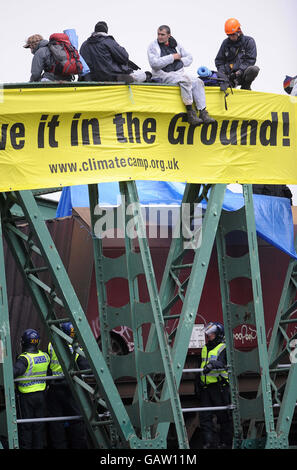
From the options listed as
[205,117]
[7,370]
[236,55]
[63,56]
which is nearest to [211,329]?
[205,117]

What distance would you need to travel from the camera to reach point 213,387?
587 inches

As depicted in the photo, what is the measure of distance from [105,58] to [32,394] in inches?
223

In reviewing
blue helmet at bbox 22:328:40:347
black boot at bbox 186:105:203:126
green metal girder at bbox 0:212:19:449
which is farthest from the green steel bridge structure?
black boot at bbox 186:105:203:126

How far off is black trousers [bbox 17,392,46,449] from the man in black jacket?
5383 mm

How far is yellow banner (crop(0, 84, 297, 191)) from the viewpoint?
39.2 feet

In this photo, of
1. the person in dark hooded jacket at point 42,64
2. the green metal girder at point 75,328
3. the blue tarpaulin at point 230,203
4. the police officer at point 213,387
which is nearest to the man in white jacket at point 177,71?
the person in dark hooded jacket at point 42,64

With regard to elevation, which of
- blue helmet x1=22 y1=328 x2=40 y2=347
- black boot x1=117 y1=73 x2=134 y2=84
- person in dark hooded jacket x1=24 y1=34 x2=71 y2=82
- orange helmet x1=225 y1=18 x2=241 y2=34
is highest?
orange helmet x1=225 y1=18 x2=241 y2=34

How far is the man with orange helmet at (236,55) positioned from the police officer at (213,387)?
4.40 metres

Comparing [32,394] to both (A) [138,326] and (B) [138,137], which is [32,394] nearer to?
(A) [138,326]

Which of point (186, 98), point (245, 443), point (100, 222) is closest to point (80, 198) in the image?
point (100, 222)

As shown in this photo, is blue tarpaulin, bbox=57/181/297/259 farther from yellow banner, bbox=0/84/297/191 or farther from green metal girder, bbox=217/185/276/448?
yellow banner, bbox=0/84/297/191
